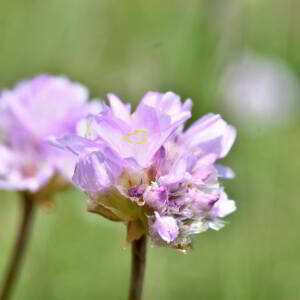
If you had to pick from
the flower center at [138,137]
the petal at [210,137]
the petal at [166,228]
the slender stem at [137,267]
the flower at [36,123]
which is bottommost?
the slender stem at [137,267]

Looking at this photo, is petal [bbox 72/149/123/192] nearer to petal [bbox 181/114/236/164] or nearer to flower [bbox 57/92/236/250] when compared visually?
flower [bbox 57/92/236/250]

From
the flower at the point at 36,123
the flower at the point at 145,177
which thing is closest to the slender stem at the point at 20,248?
the flower at the point at 36,123

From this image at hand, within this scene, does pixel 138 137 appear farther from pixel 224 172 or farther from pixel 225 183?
pixel 225 183

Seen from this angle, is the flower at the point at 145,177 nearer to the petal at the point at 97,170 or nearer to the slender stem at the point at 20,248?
the petal at the point at 97,170

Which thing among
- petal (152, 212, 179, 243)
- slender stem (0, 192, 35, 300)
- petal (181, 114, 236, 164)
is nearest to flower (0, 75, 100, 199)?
slender stem (0, 192, 35, 300)

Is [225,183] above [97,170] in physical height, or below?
above

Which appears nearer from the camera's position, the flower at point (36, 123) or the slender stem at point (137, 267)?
the slender stem at point (137, 267)

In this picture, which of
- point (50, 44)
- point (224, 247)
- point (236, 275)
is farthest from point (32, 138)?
point (50, 44)

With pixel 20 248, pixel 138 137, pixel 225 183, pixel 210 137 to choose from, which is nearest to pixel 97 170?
pixel 138 137
